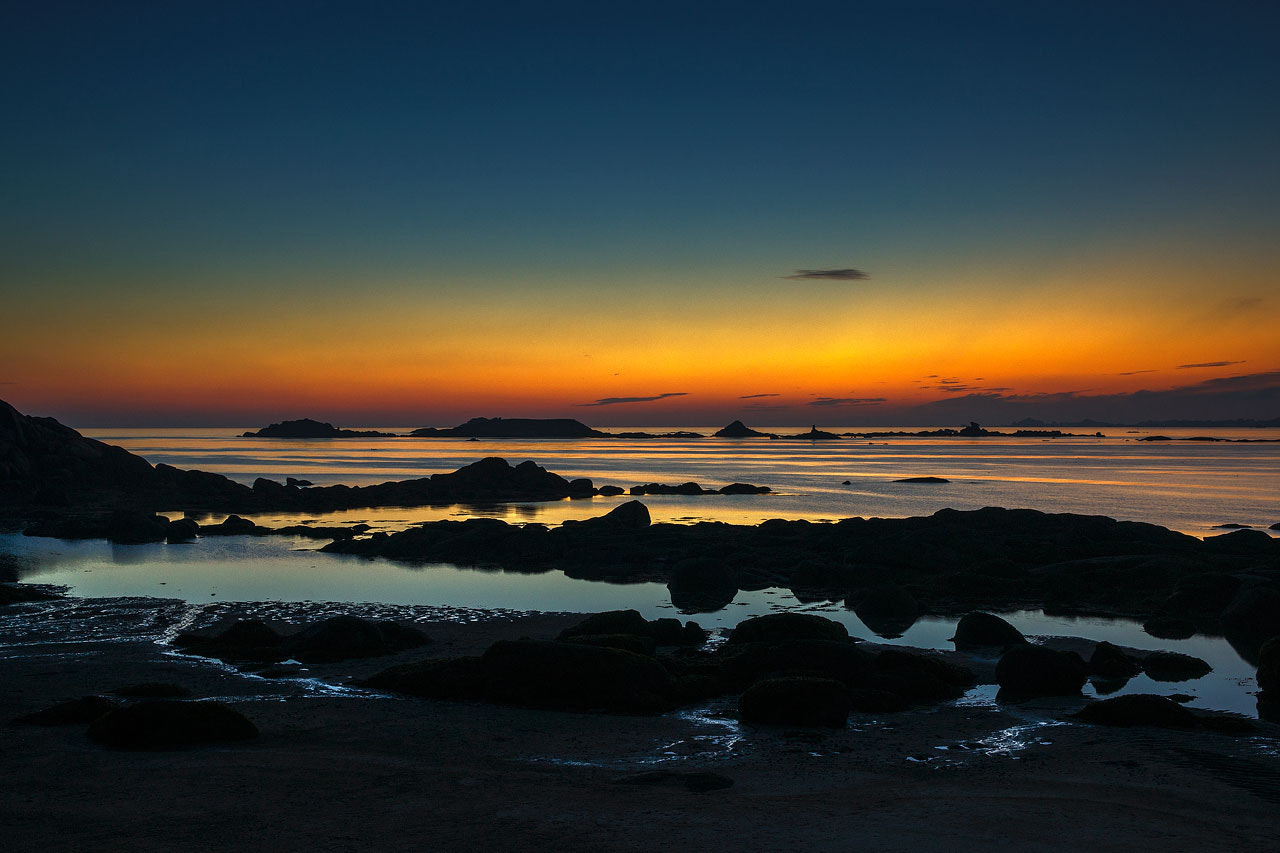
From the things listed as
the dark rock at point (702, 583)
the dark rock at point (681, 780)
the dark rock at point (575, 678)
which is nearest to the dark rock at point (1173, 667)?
the dark rock at point (575, 678)

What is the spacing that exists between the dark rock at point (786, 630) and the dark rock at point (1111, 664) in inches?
201

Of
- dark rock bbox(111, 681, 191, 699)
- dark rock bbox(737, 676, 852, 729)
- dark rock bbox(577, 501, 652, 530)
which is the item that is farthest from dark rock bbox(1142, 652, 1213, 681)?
dark rock bbox(577, 501, 652, 530)

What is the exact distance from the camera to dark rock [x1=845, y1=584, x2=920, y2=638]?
25.0 meters

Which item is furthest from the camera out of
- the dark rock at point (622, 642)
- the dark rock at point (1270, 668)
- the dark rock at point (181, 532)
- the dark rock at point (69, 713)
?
the dark rock at point (181, 532)

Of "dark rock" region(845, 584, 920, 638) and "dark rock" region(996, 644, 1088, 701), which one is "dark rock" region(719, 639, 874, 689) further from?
"dark rock" region(845, 584, 920, 638)

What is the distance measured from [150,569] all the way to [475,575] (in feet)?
42.0

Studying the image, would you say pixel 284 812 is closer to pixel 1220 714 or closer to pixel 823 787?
pixel 823 787

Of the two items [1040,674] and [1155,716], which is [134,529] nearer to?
[1040,674]

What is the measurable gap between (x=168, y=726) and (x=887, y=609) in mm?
19347

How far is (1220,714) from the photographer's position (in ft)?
49.0

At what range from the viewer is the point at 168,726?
12.8m

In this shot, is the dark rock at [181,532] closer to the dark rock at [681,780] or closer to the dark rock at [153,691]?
the dark rock at [153,691]

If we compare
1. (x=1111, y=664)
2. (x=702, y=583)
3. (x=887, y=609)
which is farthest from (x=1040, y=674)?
(x=702, y=583)

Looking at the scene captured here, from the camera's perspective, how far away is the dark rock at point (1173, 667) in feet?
60.7
